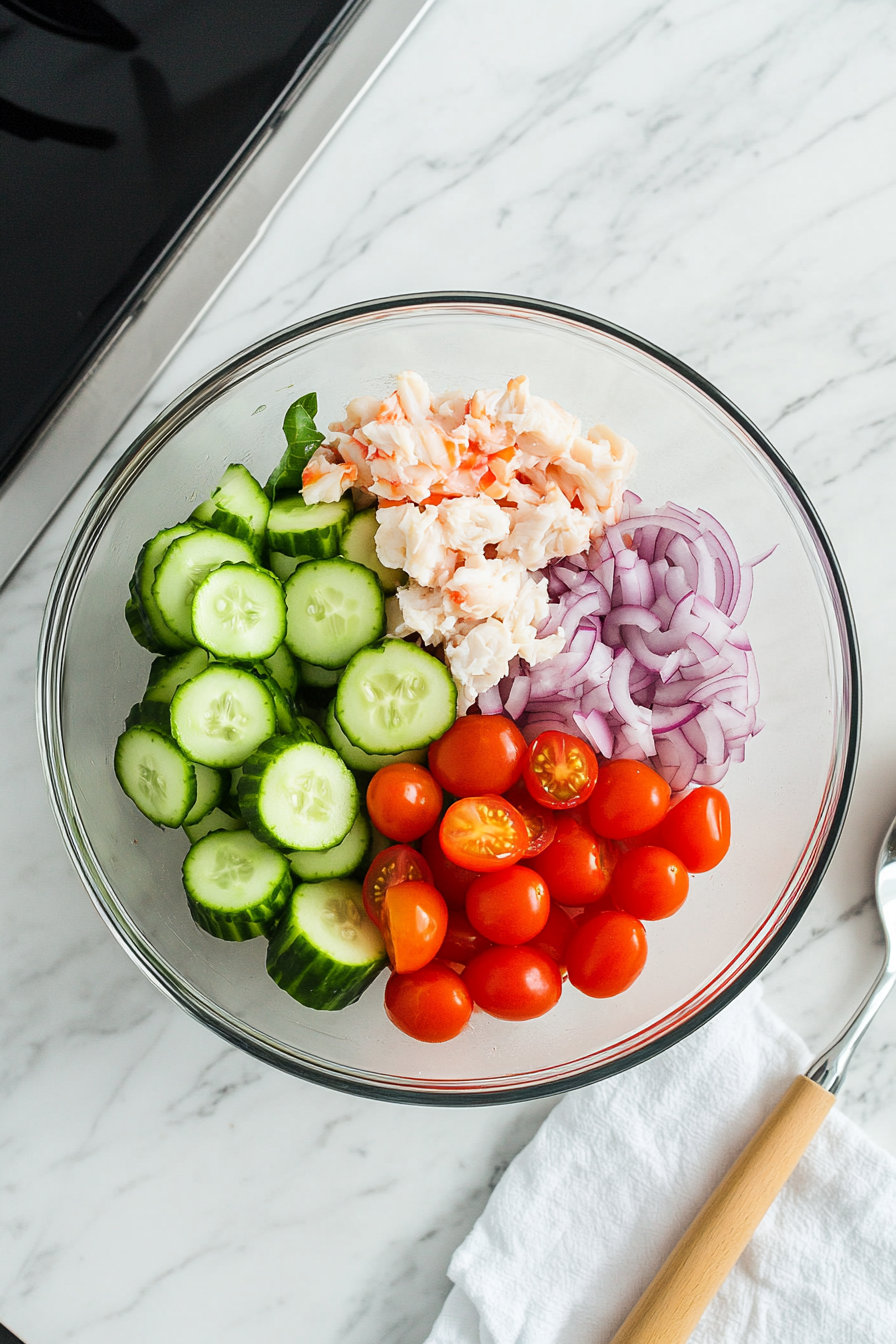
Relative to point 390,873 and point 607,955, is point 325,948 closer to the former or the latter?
point 390,873

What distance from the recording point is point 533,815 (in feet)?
4.63

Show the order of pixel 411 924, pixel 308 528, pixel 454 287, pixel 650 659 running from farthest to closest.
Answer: pixel 454 287 < pixel 650 659 < pixel 308 528 < pixel 411 924

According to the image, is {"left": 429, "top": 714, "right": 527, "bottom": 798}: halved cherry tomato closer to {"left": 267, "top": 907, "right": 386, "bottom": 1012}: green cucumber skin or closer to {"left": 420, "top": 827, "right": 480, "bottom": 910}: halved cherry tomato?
{"left": 420, "top": 827, "right": 480, "bottom": 910}: halved cherry tomato

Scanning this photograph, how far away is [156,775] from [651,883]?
2.31 feet

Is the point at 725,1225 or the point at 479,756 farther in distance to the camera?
the point at 725,1225

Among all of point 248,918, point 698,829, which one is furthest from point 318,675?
point 698,829

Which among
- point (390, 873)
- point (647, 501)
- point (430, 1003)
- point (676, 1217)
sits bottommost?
point (676, 1217)

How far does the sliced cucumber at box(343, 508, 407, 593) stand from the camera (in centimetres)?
143

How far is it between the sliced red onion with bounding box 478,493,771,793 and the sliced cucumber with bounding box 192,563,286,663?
0.34m

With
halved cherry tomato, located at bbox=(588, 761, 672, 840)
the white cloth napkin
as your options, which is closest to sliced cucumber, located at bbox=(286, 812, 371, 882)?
halved cherry tomato, located at bbox=(588, 761, 672, 840)

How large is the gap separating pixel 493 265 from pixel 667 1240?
1.68m

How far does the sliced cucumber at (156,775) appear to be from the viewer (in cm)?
128

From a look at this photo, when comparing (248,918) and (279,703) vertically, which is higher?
(279,703)

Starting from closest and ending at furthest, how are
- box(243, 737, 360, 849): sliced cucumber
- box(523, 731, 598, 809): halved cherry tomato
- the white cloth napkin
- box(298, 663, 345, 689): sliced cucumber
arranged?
1. box(243, 737, 360, 849): sliced cucumber
2. box(523, 731, 598, 809): halved cherry tomato
3. box(298, 663, 345, 689): sliced cucumber
4. the white cloth napkin
